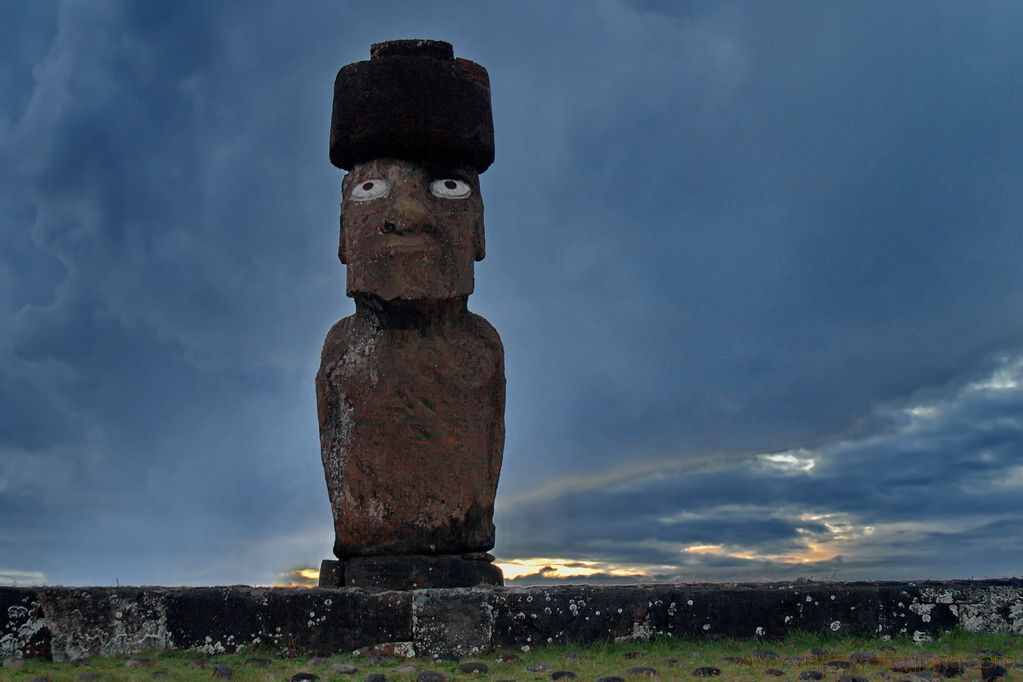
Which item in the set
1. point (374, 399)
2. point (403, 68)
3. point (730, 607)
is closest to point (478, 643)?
point (730, 607)

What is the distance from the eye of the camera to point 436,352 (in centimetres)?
1040

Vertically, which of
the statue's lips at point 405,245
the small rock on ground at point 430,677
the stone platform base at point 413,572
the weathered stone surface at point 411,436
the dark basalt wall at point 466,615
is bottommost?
the small rock on ground at point 430,677

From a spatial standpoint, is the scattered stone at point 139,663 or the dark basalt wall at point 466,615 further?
the scattered stone at point 139,663

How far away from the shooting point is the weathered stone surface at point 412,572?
31.8 feet

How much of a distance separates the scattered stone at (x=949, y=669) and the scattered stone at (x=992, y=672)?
125 millimetres

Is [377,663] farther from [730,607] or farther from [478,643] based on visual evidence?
[730,607]

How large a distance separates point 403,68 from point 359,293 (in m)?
2.47

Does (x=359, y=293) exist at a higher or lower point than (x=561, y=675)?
higher

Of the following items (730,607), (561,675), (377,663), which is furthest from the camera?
(730,607)

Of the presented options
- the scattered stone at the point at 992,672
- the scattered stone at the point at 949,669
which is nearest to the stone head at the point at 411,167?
the scattered stone at the point at 949,669

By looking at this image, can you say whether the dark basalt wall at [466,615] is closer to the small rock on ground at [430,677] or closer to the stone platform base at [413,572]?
the small rock on ground at [430,677]

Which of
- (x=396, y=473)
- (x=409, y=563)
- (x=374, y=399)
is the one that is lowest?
(x=409, y=563)

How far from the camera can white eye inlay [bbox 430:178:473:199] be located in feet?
35.3

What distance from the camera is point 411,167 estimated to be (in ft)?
35.7
